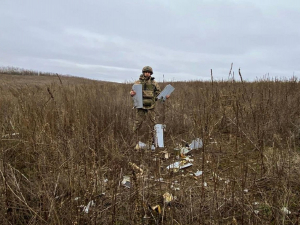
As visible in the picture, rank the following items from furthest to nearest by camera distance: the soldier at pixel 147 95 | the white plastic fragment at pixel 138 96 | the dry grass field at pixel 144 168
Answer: the soldier at pixel 147 95, the white plastic fragment at pixel 138 96, the dry grass field at pixel 144 168

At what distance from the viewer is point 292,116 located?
430 centimetres

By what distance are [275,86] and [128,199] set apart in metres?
6.61

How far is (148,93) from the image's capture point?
4043 mm

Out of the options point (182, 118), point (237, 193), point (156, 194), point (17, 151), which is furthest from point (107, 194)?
point (182, 118)

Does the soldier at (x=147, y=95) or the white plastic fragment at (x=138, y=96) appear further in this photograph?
the soldier at (x=147, y=95)

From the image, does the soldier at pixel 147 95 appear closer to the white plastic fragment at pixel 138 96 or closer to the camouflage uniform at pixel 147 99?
the camouflage uniform at pixel 147 99

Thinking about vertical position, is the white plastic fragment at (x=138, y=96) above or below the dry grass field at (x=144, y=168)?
above

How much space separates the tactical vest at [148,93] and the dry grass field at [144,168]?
63cm

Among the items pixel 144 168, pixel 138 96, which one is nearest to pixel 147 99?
pixel 138 96

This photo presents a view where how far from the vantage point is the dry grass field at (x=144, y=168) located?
1469mm

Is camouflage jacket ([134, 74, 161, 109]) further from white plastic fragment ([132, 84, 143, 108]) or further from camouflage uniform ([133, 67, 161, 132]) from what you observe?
white plastic fragment ([132, 84, 143, 108])

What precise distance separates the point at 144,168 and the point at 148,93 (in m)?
2.04

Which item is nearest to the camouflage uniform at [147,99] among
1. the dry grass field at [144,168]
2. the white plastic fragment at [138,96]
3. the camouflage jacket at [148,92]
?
the camouflage jacket at [148,92]

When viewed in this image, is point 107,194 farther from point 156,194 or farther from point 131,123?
point 131,123
